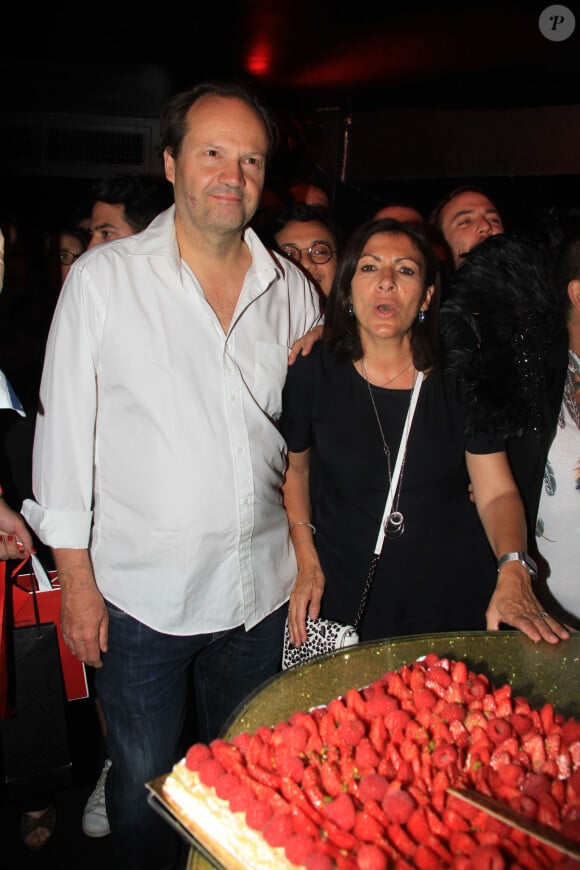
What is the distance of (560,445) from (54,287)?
7.76 feet

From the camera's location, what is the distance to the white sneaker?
2.46 metres

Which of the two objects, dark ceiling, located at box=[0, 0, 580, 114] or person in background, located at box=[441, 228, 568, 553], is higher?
dark ceiling, located at box=[0, 0, 580, 114]

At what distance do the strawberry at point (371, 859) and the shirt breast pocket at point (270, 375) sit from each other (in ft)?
3.83

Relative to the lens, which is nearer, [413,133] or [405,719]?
[405,719]

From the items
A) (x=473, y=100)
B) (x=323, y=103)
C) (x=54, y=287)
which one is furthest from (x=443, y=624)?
(x=323, y=103)

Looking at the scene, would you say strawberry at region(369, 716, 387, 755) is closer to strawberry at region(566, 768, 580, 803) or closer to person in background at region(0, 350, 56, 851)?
strawberry at region(566, 768, 580, 803)

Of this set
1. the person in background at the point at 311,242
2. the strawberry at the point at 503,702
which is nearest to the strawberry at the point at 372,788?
the strawberry at the point at 503,702

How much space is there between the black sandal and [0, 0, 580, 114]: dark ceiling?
13.6 ft

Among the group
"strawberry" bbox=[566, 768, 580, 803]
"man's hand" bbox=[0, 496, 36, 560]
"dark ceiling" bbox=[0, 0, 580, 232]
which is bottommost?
"strawberry" bbox=[566, 768, 580, 803]

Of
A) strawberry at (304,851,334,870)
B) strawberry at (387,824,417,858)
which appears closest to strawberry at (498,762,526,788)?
strawberry at (387,824,417,858)

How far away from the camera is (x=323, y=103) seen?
6051mm

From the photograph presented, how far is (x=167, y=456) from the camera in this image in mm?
1700

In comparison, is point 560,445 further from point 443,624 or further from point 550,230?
point 550,230

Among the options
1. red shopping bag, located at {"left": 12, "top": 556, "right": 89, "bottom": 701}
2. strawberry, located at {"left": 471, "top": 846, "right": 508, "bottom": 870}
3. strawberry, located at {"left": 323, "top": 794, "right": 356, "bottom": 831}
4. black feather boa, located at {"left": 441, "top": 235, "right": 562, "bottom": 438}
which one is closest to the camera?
strawberry, located at {"left": 471, "top": 846, "right": 508, "bottom": 870}
